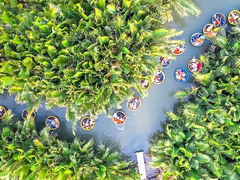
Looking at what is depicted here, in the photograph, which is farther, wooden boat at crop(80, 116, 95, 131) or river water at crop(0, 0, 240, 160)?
river water at crop(0, 0, 240, 160)

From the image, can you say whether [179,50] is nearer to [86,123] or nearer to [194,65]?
[194,65]

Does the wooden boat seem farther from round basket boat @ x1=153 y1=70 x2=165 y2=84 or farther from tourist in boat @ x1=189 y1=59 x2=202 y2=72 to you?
tourist in boat @ x1=189 y1=59 x2=202 y2=72

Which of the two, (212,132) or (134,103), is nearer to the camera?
(212,132)

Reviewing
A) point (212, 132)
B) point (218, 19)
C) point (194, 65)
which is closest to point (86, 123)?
point (212, 132)

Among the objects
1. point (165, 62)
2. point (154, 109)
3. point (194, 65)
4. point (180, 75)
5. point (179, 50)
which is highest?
point (179, 50)

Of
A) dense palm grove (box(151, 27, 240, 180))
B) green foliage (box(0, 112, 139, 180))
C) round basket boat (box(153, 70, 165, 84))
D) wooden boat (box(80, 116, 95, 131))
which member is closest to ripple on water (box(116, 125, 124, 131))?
wooden boat (box(80, 116, 95, 131))

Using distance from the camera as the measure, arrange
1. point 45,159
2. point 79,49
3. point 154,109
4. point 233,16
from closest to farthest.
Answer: point 79,49
point 45,159
point 233,16
point 154,109
